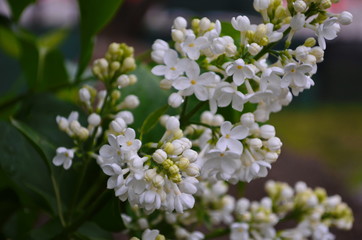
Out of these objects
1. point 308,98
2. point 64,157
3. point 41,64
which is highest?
point 64,157

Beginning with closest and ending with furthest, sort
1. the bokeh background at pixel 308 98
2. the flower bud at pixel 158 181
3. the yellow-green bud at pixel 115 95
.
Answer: the flower bud at pixel 158 181
the yellow-green bud at pixel 115 95
the bokeh background at pixel 308 98

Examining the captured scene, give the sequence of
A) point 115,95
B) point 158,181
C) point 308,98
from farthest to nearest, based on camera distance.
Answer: point 308,98 → point 115,95 → point 158,181

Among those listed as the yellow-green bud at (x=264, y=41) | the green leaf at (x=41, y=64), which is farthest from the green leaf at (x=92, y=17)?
the yellow-green bud at (x=264, y=41)

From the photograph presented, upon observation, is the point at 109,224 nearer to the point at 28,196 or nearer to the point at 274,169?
the point at 28,196

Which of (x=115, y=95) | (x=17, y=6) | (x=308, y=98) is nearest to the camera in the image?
(x=115, y=95)

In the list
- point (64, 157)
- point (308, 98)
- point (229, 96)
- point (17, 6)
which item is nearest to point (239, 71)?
point (229, 96)

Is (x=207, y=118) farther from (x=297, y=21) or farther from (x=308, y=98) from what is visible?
(x=308, y=98)

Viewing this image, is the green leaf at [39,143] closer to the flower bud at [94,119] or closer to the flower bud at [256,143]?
the flower bud at [94,119]

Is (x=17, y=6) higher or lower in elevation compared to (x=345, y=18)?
lower
